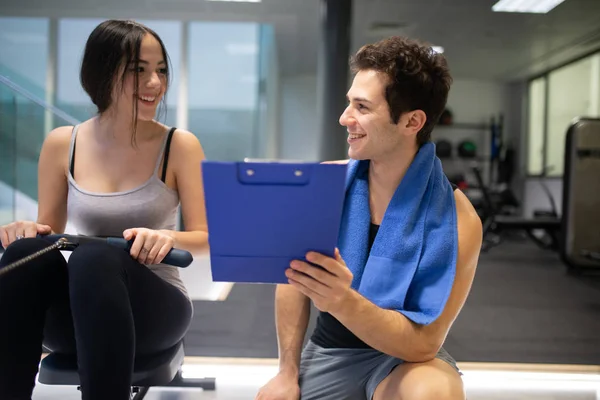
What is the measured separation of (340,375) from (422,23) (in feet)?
13.6

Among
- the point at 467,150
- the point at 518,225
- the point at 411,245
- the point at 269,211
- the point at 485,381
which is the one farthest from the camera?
the point at 467,150

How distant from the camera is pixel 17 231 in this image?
1060 mm

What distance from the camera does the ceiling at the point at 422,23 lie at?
2.64 meters

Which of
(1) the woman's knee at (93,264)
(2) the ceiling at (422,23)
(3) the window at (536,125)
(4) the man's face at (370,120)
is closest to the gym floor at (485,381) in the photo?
(1) the woman's knee at (93,264)

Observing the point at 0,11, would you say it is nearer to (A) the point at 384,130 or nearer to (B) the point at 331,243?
(A) the point at 384,130

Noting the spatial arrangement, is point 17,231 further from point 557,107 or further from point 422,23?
point 557,107

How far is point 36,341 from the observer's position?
2.93 feet

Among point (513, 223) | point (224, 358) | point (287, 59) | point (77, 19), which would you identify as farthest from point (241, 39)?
point (513, 223)

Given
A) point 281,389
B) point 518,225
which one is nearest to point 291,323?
point 281,389

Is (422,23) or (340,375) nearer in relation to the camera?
(340,375)

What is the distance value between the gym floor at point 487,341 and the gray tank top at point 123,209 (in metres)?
0.33

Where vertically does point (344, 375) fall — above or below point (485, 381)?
above

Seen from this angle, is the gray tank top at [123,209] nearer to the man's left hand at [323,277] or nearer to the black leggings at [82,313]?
the black leggings at [82,313]

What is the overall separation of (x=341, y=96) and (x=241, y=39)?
144cm
